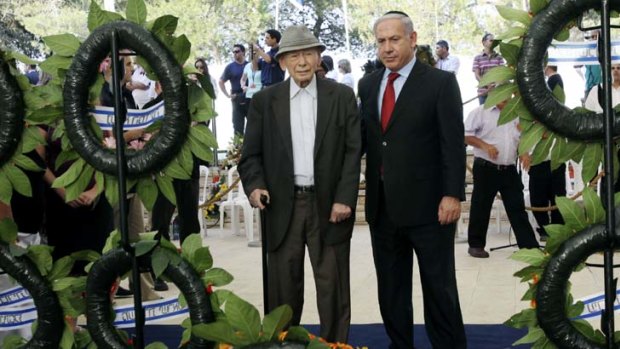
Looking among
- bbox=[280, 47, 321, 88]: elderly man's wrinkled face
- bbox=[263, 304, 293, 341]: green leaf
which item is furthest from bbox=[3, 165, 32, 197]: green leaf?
bbox=[280, 47, 321, 88]: elderly man's wrinkled face

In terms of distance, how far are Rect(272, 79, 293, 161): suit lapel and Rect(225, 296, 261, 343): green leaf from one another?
1275 millimetres

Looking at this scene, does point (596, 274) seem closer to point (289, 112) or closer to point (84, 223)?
point (289, 112)

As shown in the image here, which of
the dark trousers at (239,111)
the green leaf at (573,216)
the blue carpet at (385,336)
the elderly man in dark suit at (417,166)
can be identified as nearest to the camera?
the green leaf at (573,216)

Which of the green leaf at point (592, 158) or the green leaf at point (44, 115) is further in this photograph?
the green leaf at point (44, 115)

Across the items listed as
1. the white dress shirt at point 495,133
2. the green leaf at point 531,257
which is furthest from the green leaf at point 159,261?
the white dress shirt at point 495,133

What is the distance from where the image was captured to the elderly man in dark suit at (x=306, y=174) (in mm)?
3807

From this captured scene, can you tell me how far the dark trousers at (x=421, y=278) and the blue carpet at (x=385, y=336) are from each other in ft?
1.91

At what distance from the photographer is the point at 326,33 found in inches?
925

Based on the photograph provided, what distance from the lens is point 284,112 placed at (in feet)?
12.7

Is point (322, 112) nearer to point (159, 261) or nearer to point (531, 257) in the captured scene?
point (159, 261)

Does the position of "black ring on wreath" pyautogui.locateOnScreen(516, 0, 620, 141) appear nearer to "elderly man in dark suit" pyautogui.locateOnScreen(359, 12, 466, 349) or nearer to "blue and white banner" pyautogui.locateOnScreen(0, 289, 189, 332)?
"elderly man in dark suit" pyautogui.locateOnScreen(359, 12, 466, 349)

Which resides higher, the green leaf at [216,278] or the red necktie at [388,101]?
the red necktie at [388,101]

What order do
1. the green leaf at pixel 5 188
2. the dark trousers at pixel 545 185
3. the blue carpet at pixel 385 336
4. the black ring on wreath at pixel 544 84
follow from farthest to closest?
the dark trousers at pixel 545 185 < the blue carpet at pixel 385 336 < the green leaf at pixel 5 188 < the black ring on wreath at pixel 544 84

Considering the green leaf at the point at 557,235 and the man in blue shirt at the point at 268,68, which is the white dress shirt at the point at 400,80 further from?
the man in blue shirt at the point at 268,68
